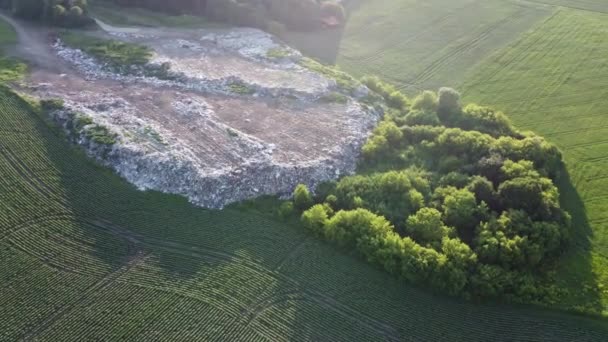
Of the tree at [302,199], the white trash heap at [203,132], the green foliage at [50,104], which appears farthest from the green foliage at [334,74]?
the green foliage at [50,104]

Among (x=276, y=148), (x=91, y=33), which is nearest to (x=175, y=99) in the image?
(x=276, y=148)

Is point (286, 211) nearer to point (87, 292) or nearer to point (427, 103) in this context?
point (87, 292)

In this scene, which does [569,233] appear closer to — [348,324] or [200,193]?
[348,324]

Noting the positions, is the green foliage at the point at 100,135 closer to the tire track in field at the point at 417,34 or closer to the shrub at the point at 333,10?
the tire track in field at the point at 417,34

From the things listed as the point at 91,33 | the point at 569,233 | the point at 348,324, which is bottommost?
the point at 348,324

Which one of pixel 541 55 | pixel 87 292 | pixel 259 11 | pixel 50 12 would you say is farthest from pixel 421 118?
pixel 50 12

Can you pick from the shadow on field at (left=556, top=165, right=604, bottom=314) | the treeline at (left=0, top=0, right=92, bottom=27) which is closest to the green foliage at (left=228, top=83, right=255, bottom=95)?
the treeline at (left=0, top=0, right=92, bottom=27)
